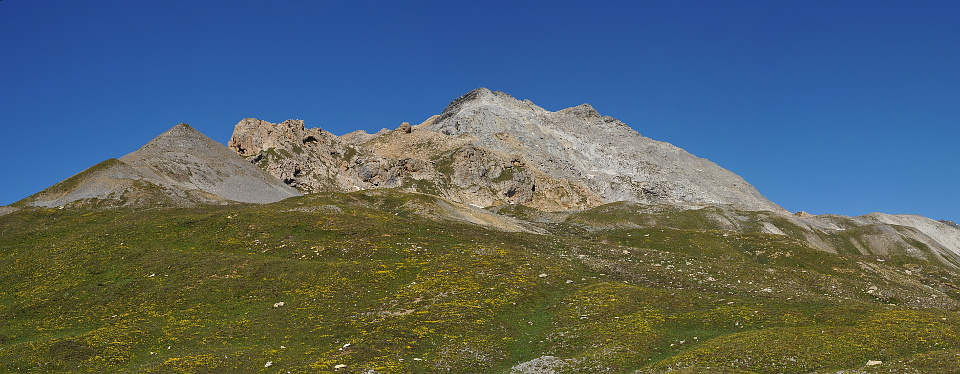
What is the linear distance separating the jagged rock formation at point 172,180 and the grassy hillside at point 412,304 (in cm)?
4032

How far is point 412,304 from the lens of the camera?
40844mm

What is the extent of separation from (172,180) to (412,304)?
11535 centimetres

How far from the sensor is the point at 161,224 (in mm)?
62188

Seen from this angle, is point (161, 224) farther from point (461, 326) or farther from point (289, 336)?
point (461, 326)

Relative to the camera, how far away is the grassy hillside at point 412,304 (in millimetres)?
30219

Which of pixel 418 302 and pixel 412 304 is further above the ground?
pixel 418 302

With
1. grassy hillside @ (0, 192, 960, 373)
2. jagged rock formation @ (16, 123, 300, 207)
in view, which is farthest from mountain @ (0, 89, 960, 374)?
jagged rock formation @ (16, 123, 300, 207)

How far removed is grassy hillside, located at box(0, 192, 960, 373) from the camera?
3022 cm

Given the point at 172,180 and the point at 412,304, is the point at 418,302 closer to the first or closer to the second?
the point at 412,304

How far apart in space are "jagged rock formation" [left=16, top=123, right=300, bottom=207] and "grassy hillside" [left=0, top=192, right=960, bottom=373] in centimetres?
4032

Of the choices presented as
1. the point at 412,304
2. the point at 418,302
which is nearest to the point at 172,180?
the point at 418,302

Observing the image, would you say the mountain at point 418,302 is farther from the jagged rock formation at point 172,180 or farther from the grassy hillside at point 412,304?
the jagged rock formation at point 172,180

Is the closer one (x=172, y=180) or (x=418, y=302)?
(x=418, y=302)

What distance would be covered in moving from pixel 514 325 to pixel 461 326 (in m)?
3.41
